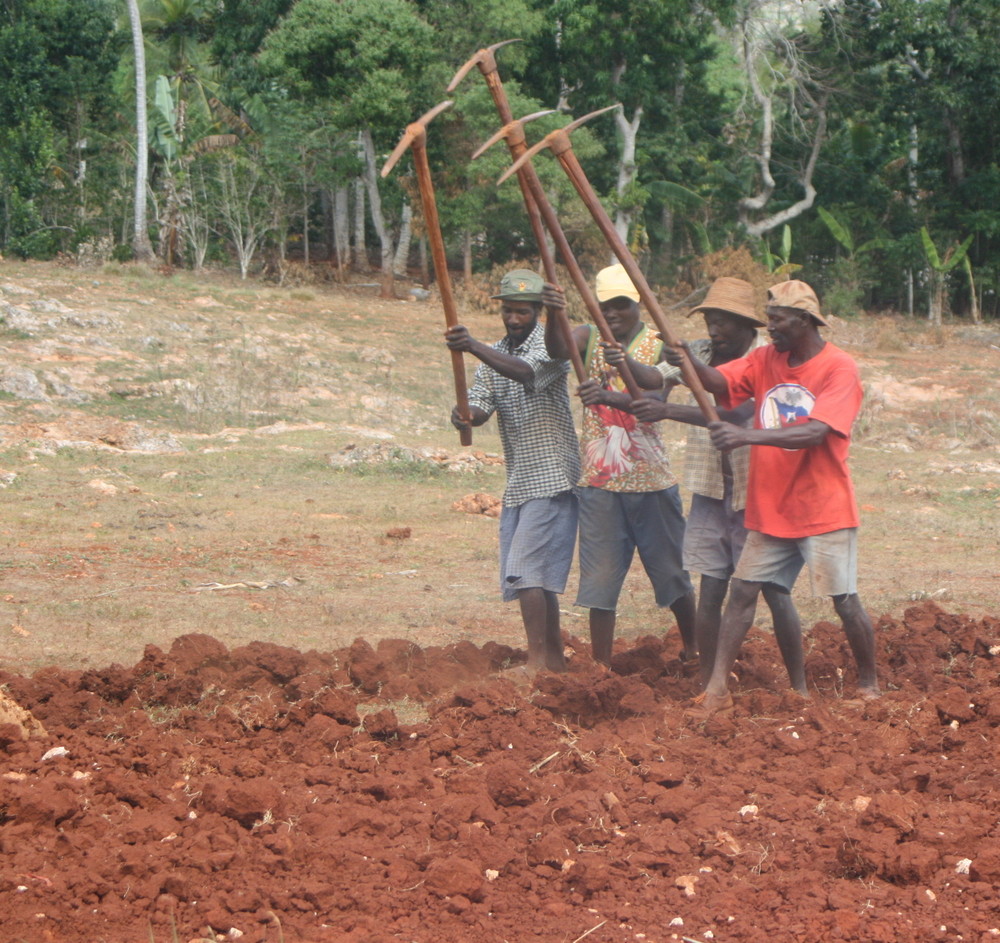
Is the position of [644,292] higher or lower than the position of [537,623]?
higher

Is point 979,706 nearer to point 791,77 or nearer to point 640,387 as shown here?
point 640,387

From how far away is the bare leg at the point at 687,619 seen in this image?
542 cm

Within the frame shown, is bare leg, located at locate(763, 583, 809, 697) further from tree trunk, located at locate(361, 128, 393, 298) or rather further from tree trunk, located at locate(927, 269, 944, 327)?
tree trunk, located at locate(927, 269, 944, 327)

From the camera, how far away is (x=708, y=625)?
16.4 ft

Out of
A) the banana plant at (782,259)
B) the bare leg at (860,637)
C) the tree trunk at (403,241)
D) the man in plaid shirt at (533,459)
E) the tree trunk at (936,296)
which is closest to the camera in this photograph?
the bare leg at (860,637)

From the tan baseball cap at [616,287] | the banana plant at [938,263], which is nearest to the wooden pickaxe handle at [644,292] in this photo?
the tan baseball cap at [616,287]

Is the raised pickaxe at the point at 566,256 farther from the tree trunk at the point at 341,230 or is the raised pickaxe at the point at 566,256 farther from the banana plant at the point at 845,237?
Answer: the tree trunk at the point at 341,230

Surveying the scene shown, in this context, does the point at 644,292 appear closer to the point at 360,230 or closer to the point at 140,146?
the point at 140,146

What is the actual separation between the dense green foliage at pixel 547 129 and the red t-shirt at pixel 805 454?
57.6 ft

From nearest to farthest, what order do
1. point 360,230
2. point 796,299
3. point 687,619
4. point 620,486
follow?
point 796,299, point 620,486, point 687,619, point 360,230

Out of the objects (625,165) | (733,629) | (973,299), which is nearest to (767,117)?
(625,165)

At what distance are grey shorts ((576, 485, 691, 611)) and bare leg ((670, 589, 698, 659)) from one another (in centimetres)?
10

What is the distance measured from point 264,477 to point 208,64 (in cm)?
1995

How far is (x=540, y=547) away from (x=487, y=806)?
1597 millimetres
